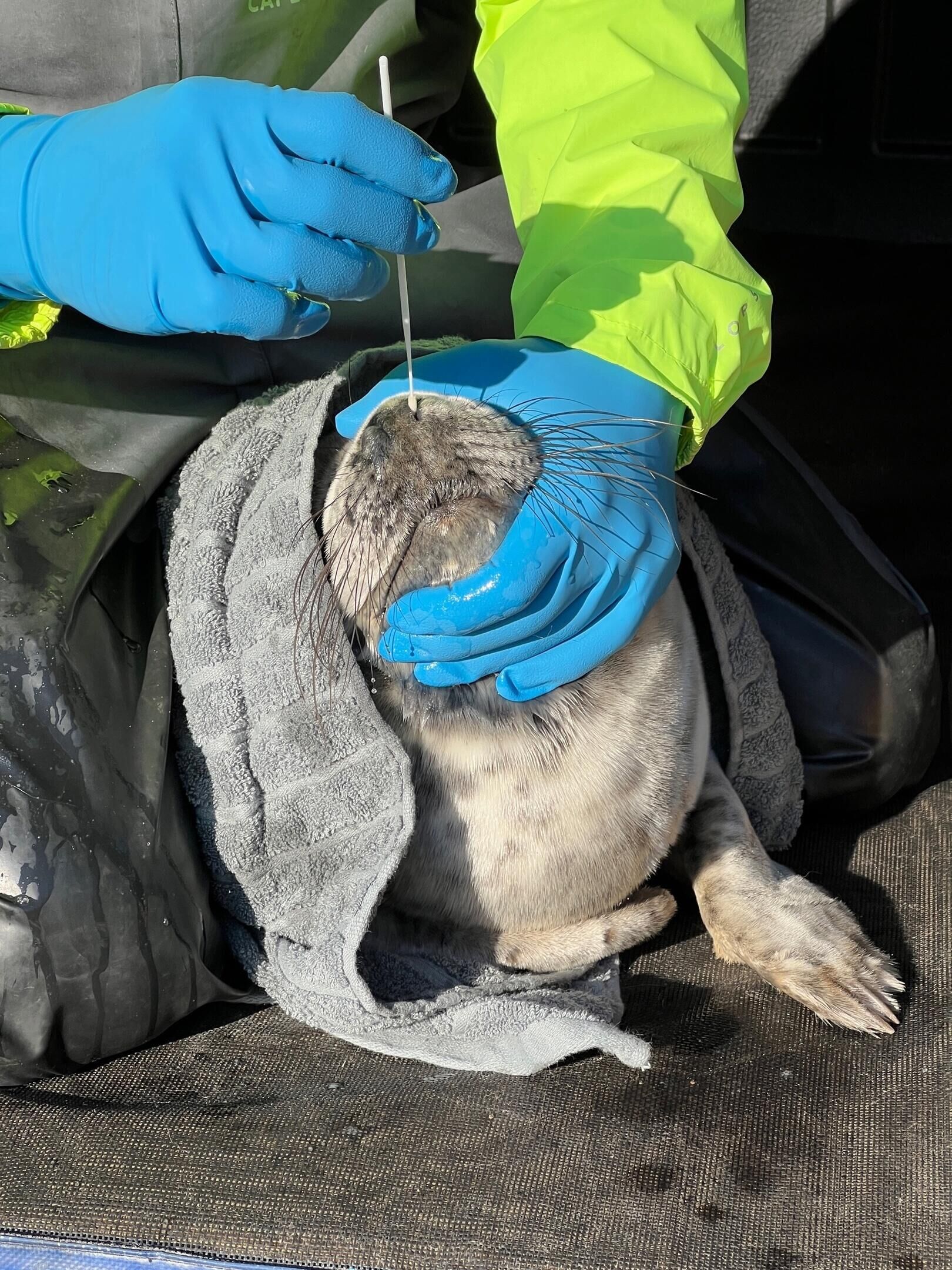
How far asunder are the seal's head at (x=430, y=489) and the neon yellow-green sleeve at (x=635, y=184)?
283 millimetres

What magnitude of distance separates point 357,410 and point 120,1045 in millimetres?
813

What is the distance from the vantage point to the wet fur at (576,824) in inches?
61.9

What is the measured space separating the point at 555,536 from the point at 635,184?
0.56m

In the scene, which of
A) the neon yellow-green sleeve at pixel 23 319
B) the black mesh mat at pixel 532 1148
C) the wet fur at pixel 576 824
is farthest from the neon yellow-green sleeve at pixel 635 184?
the black mesh mat at pixel 532 1148

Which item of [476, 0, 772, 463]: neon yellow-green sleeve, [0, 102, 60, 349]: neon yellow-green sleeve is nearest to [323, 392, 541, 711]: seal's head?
[476, 0, 772, 463]: neon yellow-green sleeve

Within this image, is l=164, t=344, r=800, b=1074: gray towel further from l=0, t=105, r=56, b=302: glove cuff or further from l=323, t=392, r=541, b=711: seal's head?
l=0, t=105, r=56, b=302: glove cuff

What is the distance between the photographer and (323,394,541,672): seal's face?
1.34m

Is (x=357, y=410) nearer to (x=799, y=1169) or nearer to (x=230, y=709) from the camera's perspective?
(x=230, y=709)

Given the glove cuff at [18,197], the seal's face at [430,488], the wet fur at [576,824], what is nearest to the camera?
the seal's face at [430,488]

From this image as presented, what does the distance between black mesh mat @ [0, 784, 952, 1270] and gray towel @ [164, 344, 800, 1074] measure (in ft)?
0.24

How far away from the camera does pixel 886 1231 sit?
1.24 metres

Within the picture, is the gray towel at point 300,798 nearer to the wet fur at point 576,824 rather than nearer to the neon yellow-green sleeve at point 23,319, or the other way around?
the wet fur at point 576,824

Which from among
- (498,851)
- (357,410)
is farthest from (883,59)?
(498,851)

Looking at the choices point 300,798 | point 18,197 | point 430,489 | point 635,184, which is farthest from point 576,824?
point 18,197
